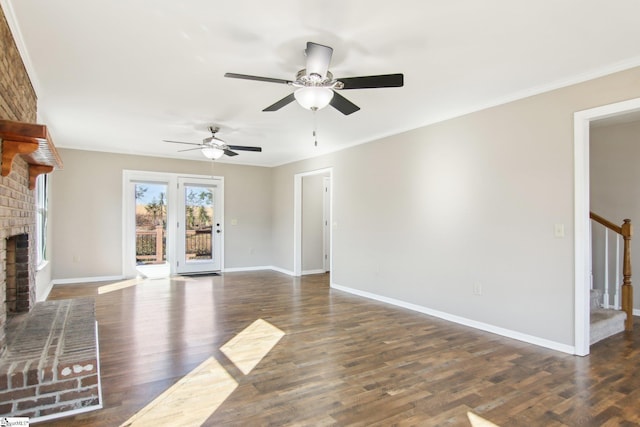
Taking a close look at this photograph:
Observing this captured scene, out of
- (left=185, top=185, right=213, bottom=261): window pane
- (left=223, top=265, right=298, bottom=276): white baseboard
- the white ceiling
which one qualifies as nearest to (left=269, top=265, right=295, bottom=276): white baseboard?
(left=223, top=265, right=298, bottom=276): white baseboard

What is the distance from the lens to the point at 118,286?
6.23 metres

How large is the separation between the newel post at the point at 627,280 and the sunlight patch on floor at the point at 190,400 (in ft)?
14.1

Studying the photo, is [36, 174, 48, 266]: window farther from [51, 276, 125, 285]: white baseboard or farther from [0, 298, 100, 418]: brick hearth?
[0, 298, 100, 418]: brick hearth

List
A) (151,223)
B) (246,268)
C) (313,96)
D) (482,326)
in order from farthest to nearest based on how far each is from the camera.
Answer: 1. (246,268)
2. (151,223)
3. (482,326)
4. (313,96)

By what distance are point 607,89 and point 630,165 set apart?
7.76ft

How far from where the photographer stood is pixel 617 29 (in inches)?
95.0

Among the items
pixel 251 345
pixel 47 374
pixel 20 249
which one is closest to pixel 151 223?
pixel 20 249

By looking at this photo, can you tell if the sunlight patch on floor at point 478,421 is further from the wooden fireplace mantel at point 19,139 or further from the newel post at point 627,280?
the wooden fireplace mantel at point 19,139

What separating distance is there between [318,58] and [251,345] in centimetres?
262

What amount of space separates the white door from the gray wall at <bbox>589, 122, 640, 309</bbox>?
22.2 feet

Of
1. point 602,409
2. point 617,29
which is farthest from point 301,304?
point 617,29

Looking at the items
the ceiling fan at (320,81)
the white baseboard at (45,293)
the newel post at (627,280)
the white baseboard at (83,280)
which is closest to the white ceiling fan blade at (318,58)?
the ceiling fan at (320,81)

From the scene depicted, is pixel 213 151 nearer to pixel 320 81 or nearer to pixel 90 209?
pixel 320 81

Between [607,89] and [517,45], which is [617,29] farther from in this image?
[607,89]
